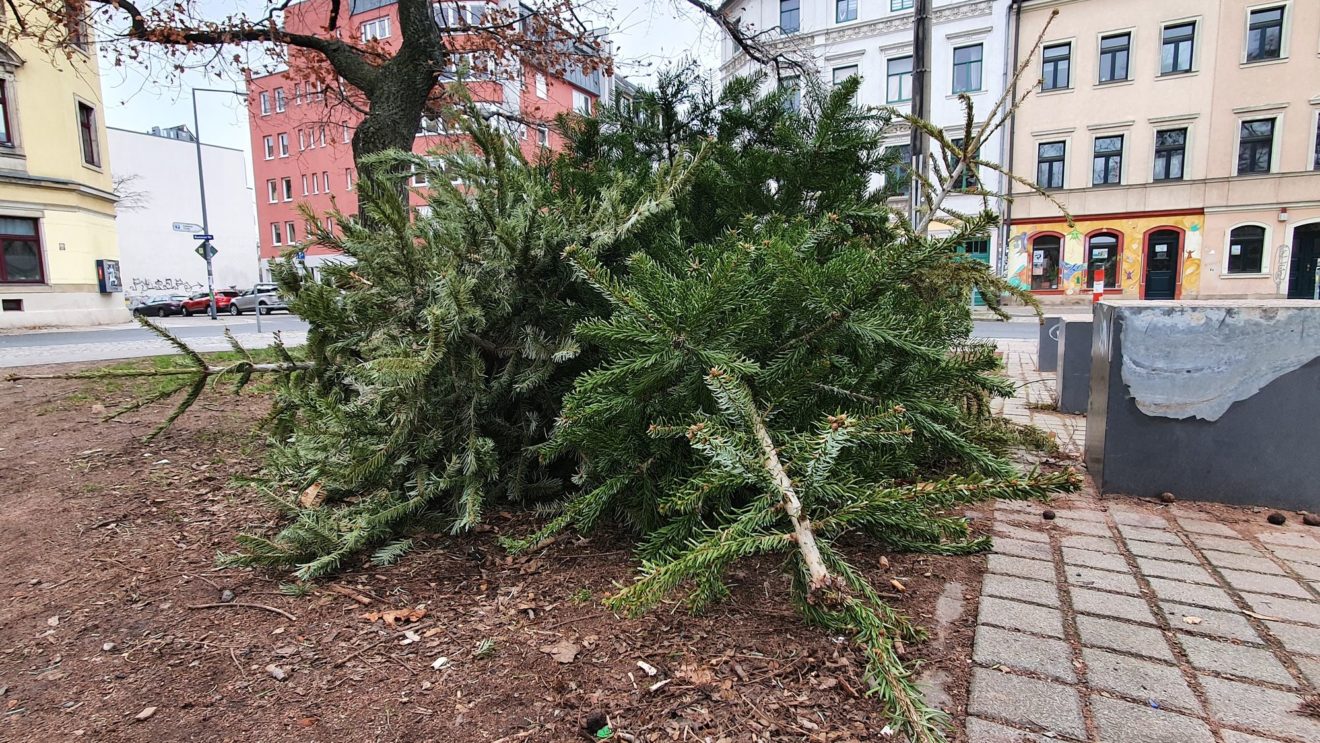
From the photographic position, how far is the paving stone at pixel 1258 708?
5.10 ft

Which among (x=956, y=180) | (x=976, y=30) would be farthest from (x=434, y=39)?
(x=976, y=30)

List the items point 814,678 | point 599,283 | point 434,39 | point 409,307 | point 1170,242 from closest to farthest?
point 814,678, point 599,283, point 409,307, point 434,39, point 1170,242

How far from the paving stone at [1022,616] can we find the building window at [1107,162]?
2727 centimetres

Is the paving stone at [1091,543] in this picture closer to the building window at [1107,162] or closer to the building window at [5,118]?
the building window at [1107,162]

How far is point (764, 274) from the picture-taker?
6.88 ft

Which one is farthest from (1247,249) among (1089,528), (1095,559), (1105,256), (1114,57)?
(1095,559)

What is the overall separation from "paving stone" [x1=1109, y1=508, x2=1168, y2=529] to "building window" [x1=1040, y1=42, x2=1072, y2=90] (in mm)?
26185

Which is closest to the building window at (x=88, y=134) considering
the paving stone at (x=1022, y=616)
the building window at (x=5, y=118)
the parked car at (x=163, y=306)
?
the building window at (x=5, y=118)

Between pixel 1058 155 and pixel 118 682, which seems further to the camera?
pixel 1058 155

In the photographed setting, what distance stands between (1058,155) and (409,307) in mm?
27823

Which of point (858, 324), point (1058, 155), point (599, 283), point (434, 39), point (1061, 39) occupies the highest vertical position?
point (1061, 39)

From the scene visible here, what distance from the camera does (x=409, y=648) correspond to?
1.92 metres

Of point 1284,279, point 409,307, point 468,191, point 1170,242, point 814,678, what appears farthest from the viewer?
point 1170,242

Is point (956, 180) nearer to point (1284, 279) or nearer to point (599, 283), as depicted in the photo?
point (599, 283)
